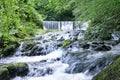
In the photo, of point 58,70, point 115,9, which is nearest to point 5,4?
point 115,9

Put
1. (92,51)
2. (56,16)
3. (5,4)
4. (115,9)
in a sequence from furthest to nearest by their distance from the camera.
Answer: (56,16) < (92,51) < (5,4) < (115,9)

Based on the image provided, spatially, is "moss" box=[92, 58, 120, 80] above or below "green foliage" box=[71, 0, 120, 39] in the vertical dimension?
below

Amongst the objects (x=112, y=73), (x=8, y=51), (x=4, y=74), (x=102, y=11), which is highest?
(x=102, y=11)

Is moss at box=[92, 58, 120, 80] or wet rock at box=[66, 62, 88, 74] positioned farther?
wet rock at box=[66, 62, 88, 74]

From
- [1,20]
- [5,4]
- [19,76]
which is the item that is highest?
[5,4]

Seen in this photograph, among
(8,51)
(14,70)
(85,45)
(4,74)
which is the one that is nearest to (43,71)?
(14,70)

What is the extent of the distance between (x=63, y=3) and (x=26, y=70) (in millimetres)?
3600

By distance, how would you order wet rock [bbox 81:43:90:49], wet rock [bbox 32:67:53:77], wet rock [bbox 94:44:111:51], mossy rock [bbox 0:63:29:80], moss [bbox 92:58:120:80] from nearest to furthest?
1. moss [bbox 92:58:120:80]
2. mossy rock [bbox 0:63:29:80]
3. wet rock [bbox 32:67:53:77]
4. wet rock [bbox 94:44:111:51]
5. wet rock [bbox 81:43:90:49]

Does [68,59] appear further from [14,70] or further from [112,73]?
[112,73]

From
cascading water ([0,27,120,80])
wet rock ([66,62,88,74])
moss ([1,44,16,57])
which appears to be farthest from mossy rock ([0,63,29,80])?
moss ([1,44,16,57])

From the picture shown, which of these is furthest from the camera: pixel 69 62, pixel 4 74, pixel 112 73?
pixel 69 62

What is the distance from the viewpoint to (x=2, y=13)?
6387 millimetres

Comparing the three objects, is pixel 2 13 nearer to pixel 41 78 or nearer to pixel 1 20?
pixel 1 20

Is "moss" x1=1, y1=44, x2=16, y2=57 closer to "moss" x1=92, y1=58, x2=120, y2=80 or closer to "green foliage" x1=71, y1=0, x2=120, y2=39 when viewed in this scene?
"green foliage" x1=71, y1=0, x2=120, y2=39
